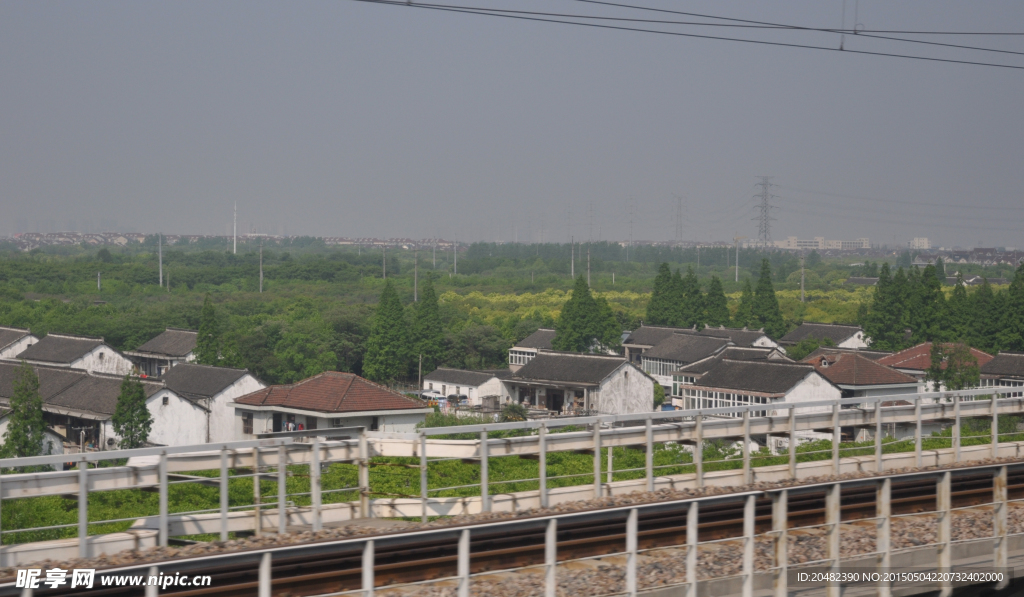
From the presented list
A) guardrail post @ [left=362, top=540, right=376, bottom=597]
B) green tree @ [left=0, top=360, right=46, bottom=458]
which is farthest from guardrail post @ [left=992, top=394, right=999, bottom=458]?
green tree @ [left=0, top=360, right=46, bottom=458]

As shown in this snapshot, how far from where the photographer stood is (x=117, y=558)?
367 cm

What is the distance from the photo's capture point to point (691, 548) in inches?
188

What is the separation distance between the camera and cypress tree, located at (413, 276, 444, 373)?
24.0 metres

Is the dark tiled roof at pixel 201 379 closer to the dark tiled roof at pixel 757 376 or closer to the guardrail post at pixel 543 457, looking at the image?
the dark tiled roof at pixel 757 376

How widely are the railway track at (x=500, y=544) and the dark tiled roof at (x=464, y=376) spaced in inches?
622

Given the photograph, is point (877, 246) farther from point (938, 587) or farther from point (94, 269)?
point (938, 587)

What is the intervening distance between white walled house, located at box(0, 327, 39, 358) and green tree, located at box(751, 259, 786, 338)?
858 inches

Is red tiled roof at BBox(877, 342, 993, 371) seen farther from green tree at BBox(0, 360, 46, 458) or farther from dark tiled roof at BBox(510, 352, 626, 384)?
green tree at BBox(0, 360, 46, 458)

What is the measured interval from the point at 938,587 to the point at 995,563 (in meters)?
0.55

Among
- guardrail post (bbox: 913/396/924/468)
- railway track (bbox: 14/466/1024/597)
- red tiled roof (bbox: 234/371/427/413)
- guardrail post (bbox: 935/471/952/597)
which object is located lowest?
red tiled roof (bbox: 234/371/427/413)

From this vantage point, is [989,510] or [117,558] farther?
[989,510]

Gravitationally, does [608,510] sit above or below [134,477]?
below

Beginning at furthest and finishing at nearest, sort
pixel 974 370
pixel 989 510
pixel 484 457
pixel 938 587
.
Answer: pixel 974 370
pixel 989 510
pixel 938 587
pixel 484 457

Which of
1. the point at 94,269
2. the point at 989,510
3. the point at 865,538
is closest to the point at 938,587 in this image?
the point at 865,538
